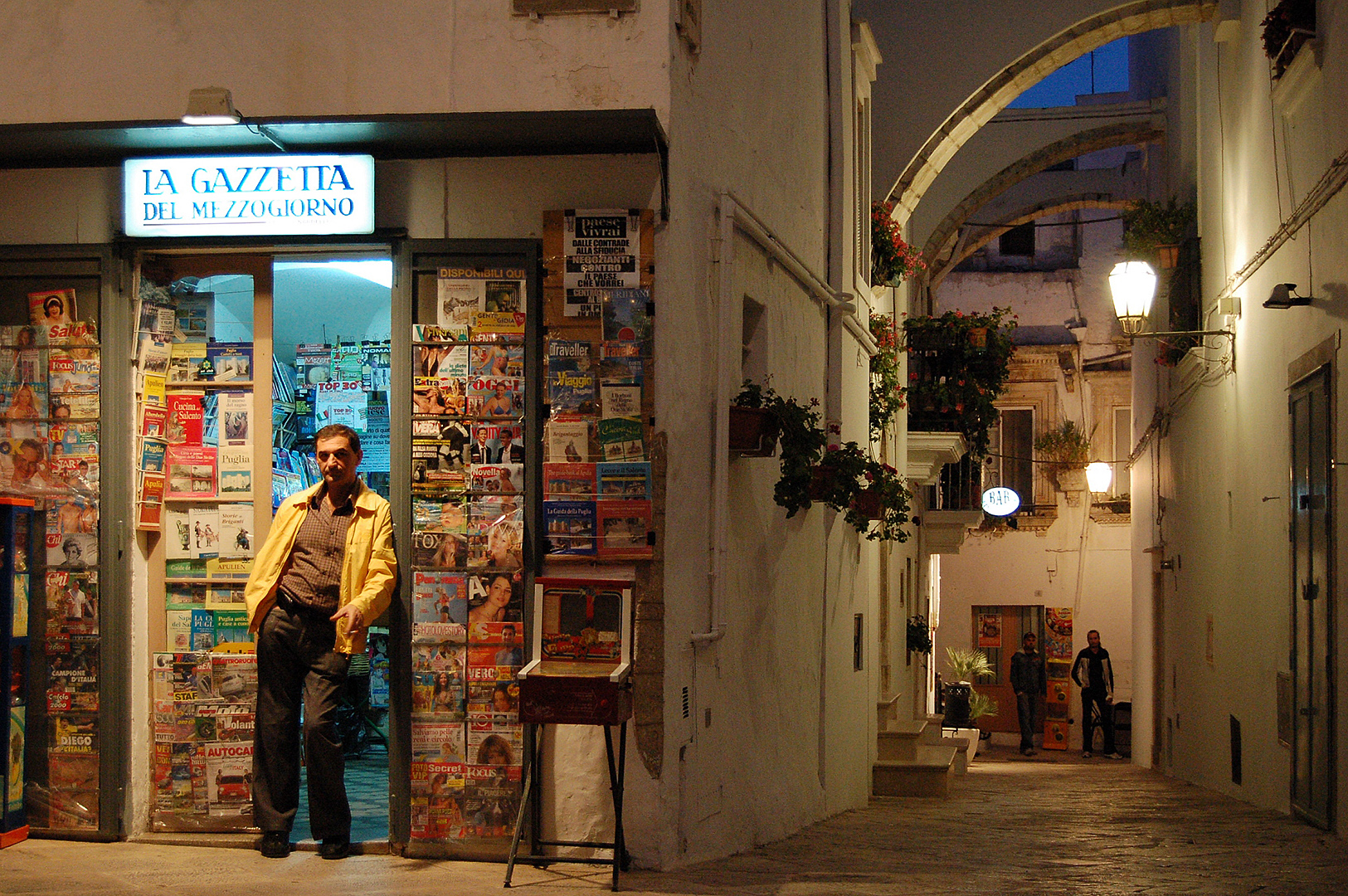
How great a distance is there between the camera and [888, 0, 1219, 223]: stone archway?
13670mm

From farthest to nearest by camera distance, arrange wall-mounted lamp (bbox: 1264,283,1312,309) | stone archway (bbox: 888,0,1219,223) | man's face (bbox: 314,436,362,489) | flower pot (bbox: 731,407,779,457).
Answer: stone archway (bbox: 888,0,1219,223) < wall-mounted lamp (bbox: 1264,283,1312,309) < flower pot (bbox: 731,407,779,457) < man's face (bbox: 314,436,362,489)

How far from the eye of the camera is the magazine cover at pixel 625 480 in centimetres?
625

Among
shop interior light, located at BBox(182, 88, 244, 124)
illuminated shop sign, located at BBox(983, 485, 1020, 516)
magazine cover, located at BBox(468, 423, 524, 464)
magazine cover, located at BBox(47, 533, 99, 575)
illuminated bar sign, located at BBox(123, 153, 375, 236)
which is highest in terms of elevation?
shop interior light, located at BBox(182, 88, 244, 124)

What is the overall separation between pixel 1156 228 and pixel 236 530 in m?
10.4

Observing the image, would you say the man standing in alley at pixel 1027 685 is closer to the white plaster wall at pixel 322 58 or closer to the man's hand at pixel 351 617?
the man's hand at pixel 351 617

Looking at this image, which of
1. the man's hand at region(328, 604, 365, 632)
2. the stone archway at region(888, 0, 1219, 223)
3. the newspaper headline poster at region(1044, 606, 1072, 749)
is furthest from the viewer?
the newspaper headline poster at region(1044, 606, 1072, 749)

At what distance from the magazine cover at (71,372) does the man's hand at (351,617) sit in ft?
6.04

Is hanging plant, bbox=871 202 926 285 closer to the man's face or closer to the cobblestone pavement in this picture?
the cobblestone pavement

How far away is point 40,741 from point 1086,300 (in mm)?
23420

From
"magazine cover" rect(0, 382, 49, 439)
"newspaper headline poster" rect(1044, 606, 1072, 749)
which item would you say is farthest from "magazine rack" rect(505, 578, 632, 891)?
"newspaper headline poster" rect(1044, 606, 1072, 749)

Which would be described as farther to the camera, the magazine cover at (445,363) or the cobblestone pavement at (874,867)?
the magazine cover at (445,363)

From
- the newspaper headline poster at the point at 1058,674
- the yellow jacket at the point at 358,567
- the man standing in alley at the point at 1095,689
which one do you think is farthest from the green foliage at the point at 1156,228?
the newspaper headline poster at the point at 1058,674

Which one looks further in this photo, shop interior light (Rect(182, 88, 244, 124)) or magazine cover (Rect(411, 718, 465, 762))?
magazine cover (Rect(411, 718, 465, 762))

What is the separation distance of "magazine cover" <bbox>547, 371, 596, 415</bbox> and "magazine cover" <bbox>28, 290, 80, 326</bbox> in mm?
2572
